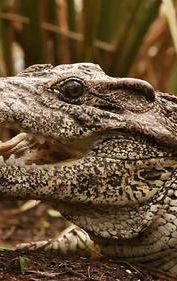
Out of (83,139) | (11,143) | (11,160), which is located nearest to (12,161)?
(11,160)

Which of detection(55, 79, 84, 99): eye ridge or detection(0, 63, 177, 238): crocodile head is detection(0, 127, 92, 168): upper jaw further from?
detection(55, 79, 84, 99): eye ridge

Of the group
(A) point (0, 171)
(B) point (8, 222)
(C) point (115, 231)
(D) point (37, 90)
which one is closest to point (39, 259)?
(C) point (115, 231)

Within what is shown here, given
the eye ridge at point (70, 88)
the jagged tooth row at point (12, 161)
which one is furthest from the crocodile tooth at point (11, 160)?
the eye ridge at point (70, 88)

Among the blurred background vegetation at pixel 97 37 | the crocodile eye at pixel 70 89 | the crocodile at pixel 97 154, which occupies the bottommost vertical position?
the blurred background vegetation at pixel 97 37

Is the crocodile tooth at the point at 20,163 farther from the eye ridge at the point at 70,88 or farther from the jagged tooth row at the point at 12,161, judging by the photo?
the eye ridge at the point at 70,88

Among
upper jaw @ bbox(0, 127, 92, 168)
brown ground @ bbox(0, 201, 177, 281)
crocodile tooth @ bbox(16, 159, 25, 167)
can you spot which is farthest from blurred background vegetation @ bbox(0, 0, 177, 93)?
crocodile tooth @ bbox(16, 159, 25, 167)

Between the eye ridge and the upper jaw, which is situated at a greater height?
the eye ridge

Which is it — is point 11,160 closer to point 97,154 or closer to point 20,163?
point 20,163

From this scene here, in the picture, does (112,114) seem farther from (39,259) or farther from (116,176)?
(39,259)

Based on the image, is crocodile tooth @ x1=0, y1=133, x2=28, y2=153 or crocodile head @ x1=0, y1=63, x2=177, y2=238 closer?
crocodile head @ x1=0, y1=63, x2=177, y2=238
